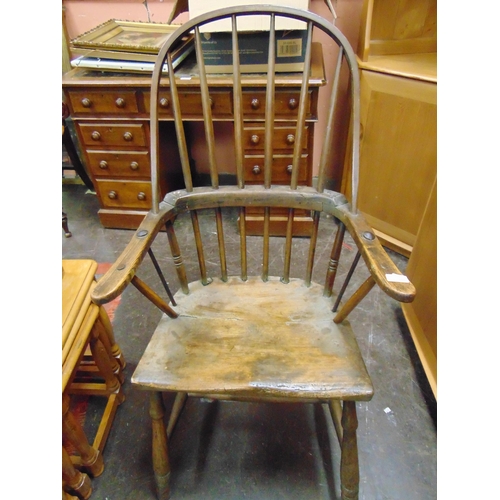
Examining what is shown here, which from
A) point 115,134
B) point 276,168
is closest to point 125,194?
point 115,134

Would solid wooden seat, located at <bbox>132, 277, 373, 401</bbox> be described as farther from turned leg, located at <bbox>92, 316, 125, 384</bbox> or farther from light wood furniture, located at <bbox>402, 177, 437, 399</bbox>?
light wood furniture, located at <bbox>402, 177, 437, 399</bbox>

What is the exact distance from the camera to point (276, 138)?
1853mm

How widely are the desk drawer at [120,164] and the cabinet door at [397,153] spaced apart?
112cm

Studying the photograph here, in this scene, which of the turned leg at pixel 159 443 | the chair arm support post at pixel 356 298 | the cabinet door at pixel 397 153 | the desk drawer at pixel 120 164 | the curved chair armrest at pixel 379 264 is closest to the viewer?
the curved chair armrest at pixel 379 264

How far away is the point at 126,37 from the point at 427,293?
5.70ft

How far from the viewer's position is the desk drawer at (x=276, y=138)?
71.7 inches

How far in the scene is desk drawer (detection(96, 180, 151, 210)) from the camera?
2.11 meters

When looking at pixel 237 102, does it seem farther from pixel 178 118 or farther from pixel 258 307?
pixel 258 307

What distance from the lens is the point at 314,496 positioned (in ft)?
3.81

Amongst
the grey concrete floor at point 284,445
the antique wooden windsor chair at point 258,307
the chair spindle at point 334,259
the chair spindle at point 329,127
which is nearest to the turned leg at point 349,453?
the antique wooden windsor chair at point 258,307

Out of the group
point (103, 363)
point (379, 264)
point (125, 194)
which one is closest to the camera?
point (379, 264)

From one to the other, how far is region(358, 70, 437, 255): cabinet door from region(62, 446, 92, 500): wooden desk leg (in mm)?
1651

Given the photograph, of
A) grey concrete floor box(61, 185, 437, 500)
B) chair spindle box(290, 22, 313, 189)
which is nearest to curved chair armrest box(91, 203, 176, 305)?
chair spindle box(290, 22, 313, 189)

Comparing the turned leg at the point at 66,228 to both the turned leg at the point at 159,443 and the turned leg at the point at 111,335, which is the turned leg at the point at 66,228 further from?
the turned leg at the point at 159,443
